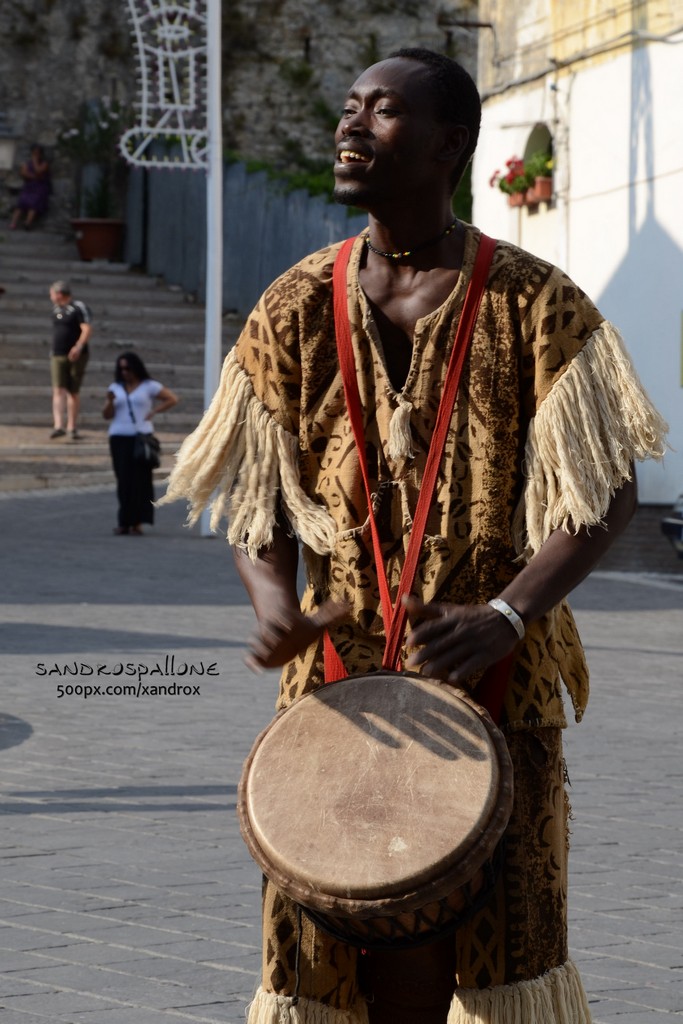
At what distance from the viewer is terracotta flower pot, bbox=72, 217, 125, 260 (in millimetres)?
30328

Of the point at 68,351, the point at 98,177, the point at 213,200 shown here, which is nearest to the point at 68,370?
the point at 68,351

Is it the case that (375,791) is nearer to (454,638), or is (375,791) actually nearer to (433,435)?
(454,638)

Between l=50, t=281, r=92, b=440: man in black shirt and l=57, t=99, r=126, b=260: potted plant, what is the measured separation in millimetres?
9577

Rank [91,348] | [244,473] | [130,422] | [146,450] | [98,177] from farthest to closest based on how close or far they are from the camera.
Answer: [98,177] → [91,348] → [130,422] → [146,450] → [244,473]

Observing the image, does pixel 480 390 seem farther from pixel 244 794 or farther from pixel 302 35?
pixel 302 35

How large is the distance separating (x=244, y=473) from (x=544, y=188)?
16.2 metres

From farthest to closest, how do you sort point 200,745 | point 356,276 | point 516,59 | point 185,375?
point 185,375, point 516,59, point 200,745, point 356,276

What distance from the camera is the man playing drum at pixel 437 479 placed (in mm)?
2639

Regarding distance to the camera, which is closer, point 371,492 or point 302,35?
point 371,492

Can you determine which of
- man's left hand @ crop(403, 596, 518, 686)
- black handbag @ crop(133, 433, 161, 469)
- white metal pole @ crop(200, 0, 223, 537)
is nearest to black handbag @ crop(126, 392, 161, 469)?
black handbag @ crop(133, 433, 161, 469)

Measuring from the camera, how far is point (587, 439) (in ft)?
8.70

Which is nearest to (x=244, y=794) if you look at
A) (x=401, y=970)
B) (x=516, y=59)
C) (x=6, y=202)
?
(x=401, y=970)

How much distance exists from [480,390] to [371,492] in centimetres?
22

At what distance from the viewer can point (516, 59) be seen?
1922 centimetres
